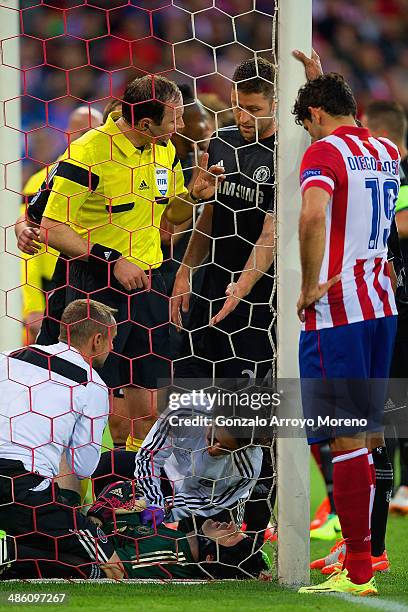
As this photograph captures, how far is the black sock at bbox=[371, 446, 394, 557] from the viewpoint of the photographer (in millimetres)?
3914

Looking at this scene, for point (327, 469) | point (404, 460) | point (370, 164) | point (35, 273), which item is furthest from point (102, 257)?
point (35, 273)

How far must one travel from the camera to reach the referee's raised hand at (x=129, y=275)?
161 inches

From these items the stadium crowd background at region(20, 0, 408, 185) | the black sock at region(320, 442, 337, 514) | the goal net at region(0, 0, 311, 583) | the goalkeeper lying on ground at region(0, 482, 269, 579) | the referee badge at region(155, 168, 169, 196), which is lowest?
the goalkeeper lying on ground at region(0, 482, 269, 579)

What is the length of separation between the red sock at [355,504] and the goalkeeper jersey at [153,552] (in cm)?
61

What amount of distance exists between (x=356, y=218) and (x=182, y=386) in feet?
4.28

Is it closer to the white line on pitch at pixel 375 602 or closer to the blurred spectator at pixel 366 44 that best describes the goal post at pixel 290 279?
the white line on pitch at pixel 375 602

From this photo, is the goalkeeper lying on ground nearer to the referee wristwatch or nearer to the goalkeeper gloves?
the goalkeeper gloves

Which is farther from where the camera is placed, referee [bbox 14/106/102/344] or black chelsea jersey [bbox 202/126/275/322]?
referee [bbox 14/106/102/344]

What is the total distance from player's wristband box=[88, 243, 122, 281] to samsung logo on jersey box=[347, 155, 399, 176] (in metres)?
1.18

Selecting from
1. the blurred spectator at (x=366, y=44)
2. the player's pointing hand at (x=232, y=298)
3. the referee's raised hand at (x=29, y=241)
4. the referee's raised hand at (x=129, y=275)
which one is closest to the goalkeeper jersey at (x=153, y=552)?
the player's pointing hand at (x=232, y=298)

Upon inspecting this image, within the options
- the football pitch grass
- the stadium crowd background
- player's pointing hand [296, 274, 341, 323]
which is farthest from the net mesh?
the stadium crowd background

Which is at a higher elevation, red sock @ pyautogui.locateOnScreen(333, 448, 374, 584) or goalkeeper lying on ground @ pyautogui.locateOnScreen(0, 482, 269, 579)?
red sock @ pyautogui.locateOnScreen(333, 448, 374, 584)

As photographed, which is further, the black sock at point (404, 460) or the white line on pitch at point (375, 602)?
the black sock at point (404, 460)

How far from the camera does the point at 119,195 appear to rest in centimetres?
421
